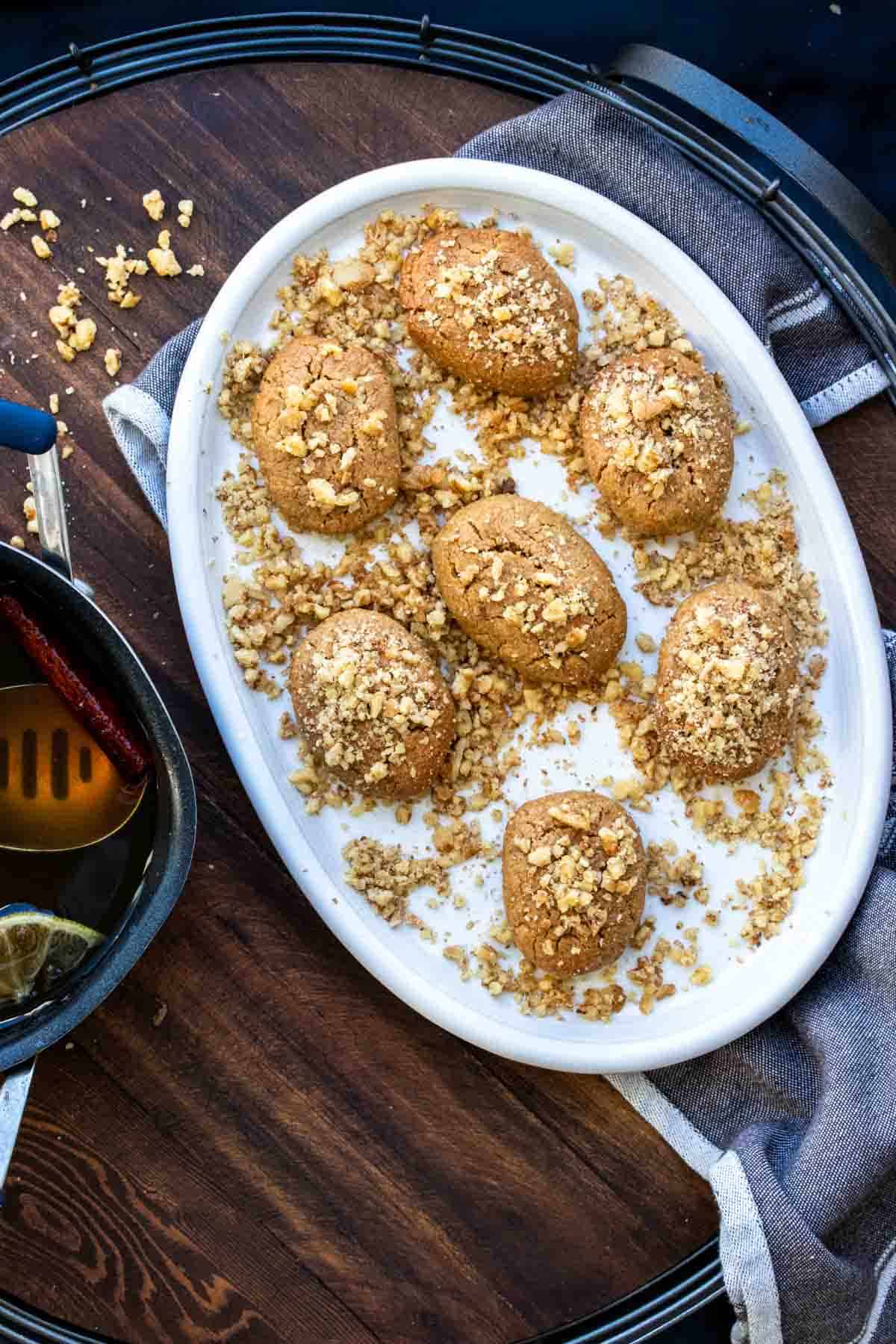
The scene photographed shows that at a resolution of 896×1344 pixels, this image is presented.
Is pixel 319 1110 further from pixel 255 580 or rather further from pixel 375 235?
pixel 375 235

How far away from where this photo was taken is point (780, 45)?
73.5 inches

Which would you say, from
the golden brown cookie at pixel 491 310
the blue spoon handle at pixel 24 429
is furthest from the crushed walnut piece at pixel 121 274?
the blue spoon handle at pixel 24 429

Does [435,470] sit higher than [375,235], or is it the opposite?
[375,235]

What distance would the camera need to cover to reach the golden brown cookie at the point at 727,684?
1425 mm

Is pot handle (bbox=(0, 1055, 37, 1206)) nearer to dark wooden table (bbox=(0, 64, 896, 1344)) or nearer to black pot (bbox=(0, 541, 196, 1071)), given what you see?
black pot (bbox=(0, 541, 196, 1071))

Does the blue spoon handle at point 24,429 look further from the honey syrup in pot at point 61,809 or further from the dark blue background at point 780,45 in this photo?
the dark blue background at point 780,45

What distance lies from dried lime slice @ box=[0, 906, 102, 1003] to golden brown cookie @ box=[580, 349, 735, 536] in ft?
2.54

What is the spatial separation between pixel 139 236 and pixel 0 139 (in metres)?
0.20

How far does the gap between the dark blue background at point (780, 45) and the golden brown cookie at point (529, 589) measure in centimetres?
83

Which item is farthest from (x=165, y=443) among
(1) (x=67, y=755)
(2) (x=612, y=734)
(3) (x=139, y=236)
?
(2) (x=612, y=734)

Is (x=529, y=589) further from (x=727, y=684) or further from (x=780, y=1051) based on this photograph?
(x=780, y=1051)

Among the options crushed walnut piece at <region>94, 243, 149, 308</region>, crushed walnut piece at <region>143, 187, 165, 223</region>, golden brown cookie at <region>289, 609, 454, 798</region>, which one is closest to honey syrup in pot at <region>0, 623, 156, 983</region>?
golden brown cookie at <region>289, 609, 454, 798</region>

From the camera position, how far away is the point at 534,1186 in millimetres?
1498

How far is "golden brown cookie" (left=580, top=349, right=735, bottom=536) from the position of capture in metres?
1.44
